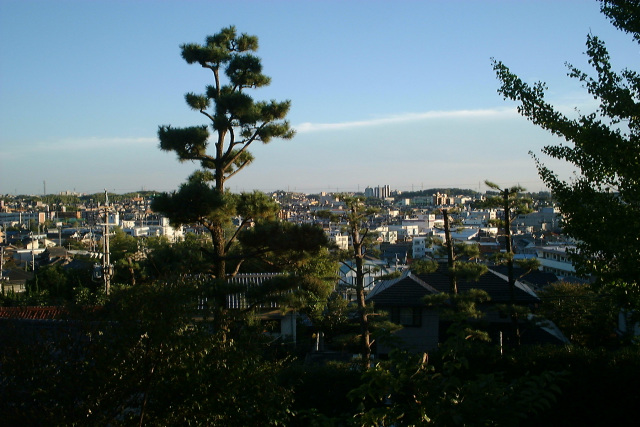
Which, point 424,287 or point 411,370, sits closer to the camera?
point 411,370

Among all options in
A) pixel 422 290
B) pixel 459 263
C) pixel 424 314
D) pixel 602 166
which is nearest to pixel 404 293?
pixel 422 290

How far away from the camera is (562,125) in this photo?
16.0 ft

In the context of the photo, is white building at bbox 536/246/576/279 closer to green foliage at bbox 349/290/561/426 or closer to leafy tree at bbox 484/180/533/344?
leafy tree at bbox 484/180/533/344

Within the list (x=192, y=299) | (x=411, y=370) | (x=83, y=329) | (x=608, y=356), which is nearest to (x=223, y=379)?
(x=192, y=299)

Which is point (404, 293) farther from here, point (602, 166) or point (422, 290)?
point (602, 166)

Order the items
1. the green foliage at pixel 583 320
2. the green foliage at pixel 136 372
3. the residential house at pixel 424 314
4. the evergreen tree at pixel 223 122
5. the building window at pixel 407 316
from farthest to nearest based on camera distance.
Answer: the green foliage at pixel 583 320
the building window at pixel 407 316
the residential house at pixel 424 314
the evergreen tree at pixel 223 122
the green foliage at pixel 136 372

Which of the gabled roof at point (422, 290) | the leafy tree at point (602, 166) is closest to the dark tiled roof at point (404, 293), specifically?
the gabled roof at point (422, 290)

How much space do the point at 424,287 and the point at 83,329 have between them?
10.4 meters

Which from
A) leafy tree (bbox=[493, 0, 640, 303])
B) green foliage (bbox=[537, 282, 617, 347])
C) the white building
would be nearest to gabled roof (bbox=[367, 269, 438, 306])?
green foliage (bbox=[537, 282, 617, 347])

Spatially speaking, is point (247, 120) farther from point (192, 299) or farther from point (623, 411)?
point (623, 411)

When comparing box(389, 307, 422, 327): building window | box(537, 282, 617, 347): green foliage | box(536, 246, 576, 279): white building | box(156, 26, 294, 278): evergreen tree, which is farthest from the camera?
box(536, 246, 576, 279): white building

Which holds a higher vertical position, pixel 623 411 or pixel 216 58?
pixel 216 58

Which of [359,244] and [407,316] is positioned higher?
[359,244]

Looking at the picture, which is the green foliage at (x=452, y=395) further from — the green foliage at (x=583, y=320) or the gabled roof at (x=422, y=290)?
the green foliage at (x=583, y=320)
